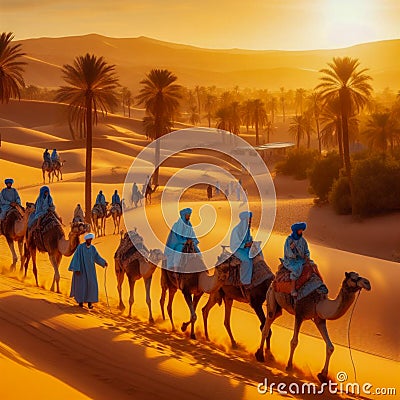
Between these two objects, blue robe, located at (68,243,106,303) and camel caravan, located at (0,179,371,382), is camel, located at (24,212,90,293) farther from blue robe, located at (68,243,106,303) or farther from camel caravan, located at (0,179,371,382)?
blue robe, located at (68,243,106,303)

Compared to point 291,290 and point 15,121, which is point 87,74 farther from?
point 15,121

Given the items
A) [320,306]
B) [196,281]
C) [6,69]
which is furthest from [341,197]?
[320,306]

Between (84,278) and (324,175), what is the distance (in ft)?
104

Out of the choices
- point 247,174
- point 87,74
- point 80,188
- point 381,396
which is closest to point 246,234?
point 381,396

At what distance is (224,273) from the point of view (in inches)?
532

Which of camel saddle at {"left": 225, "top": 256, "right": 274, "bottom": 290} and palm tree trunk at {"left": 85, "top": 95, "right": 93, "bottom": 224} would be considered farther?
palm tree trunk at {"left": 85, "top": 95, "right": 93, "bottom": 224}

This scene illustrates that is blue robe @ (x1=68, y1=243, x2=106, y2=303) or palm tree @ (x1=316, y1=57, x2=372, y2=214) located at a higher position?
palm tree @ (x1=316, y1=57, x2=372, y2=214)

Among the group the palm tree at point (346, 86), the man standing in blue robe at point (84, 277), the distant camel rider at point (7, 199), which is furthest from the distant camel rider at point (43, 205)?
the palm tree at point (346, 86)

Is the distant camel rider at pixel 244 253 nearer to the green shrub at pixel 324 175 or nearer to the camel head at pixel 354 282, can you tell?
the camel head at pixel 354 282

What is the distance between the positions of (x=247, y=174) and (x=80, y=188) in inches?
753

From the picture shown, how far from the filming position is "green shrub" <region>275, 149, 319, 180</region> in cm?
5697

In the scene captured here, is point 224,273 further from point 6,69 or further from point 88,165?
point 6,69

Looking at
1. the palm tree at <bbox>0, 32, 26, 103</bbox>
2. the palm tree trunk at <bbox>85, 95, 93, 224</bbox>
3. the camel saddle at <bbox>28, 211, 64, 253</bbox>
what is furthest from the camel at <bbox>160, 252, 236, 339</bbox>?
the palm tree at <bbox>0, 32, 26, 103</bbox>

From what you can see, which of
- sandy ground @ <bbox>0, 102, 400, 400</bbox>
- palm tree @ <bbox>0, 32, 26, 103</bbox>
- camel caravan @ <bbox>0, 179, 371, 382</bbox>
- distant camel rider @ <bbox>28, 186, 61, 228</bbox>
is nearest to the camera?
sandy ground @ <bbox>0, 102, 400, 400</bbox>
